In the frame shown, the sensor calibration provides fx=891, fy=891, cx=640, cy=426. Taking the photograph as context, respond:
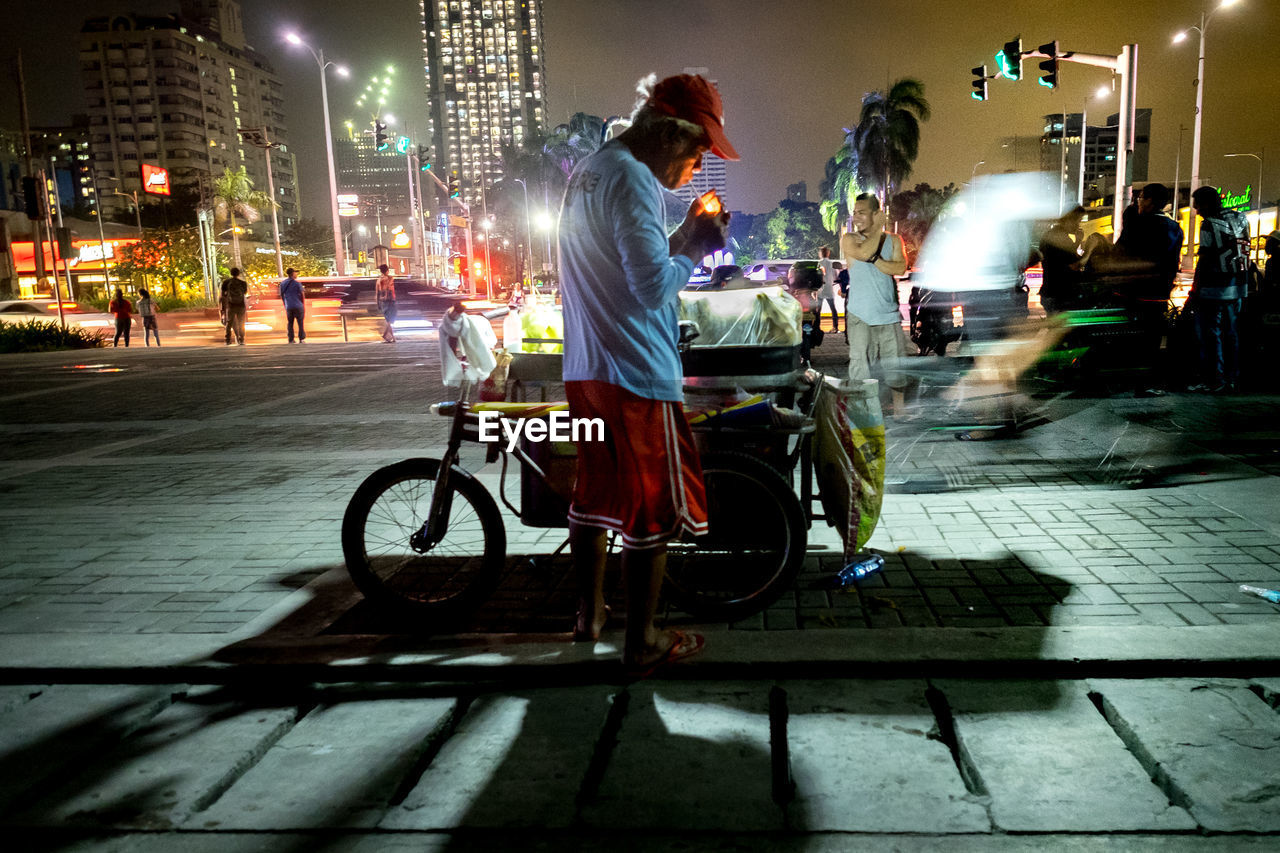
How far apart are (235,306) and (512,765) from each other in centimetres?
2445

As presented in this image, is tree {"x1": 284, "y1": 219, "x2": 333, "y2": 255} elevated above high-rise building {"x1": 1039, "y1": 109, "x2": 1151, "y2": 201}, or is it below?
below

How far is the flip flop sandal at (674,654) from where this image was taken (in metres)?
3.19

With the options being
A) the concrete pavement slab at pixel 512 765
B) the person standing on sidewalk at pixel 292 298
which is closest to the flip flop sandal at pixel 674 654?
the concrete pavement slab at pixel 512 765

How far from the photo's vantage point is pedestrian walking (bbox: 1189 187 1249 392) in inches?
337

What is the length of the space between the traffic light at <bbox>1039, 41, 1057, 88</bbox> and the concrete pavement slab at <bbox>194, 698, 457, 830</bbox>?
1919cm

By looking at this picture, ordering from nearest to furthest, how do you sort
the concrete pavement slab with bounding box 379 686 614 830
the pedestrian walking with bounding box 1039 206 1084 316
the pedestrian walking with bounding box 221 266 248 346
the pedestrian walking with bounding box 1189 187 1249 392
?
1. the concrete pavement slab with bounding box 379 686 614 830
2. the pedestrian walking with bounding box 1039 206 1084 316
3. the pedestrian walking with bounding box 1189 187 1249 392
4. the pedestrian walking with bounding box 221 266 248 346

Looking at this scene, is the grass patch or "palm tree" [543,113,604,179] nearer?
the grass patch

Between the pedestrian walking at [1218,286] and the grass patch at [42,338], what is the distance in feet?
93.8

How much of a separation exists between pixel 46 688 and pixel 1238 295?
9888mm

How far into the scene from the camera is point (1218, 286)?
28.3ft

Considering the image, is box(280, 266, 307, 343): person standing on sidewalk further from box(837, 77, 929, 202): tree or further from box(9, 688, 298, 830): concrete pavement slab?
box(837, 77, 929, 202): tree

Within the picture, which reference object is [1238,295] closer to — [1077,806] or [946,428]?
[946,428]

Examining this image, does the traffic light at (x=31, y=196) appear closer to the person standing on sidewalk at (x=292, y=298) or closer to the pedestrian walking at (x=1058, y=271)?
the person standing on sidewalk at (x=292, y=298)

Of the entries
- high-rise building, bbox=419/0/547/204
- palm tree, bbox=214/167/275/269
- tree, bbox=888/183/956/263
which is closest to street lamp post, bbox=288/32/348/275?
palm tree, bbox=214/167/275/269
